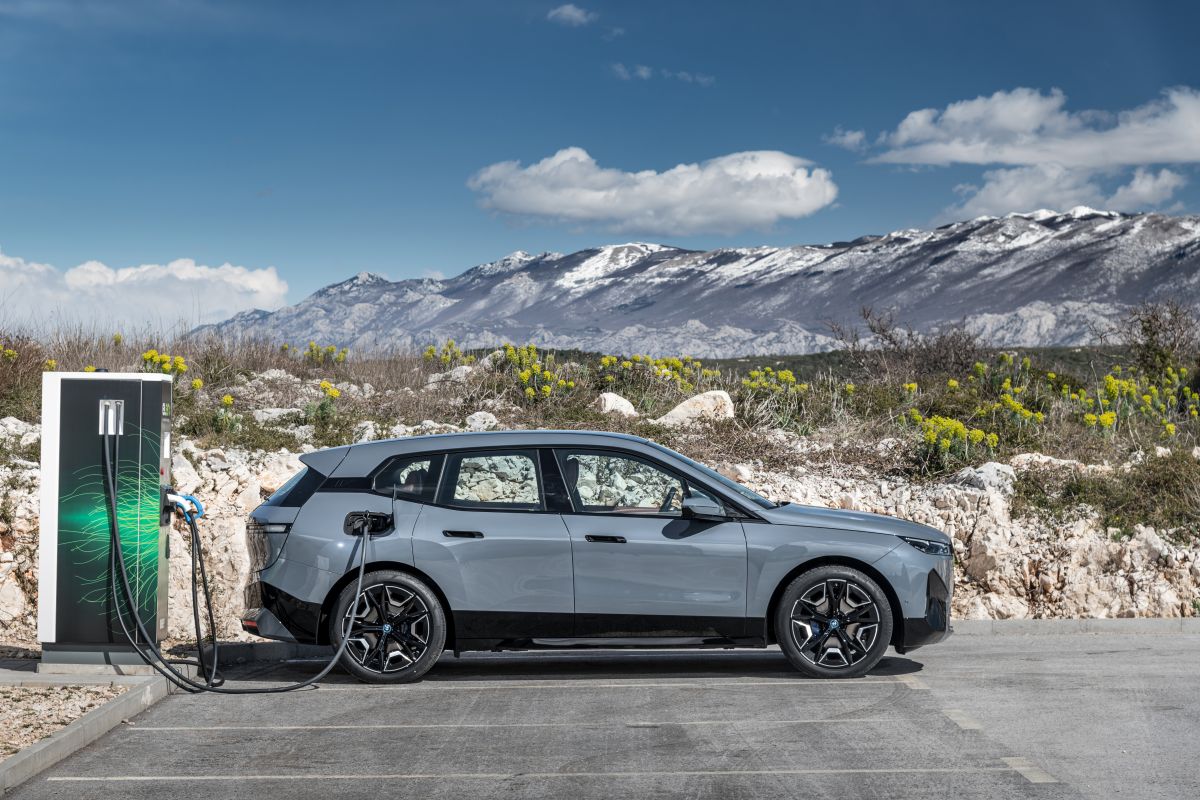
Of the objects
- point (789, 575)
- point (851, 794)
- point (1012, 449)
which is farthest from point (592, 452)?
point (1012, 449)

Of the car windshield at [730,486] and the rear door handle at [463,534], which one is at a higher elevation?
the car windshield at [730,486]

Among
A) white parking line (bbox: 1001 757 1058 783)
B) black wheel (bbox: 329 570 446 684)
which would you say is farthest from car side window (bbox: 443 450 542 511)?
white parking line (bbox: 1001 757 1058 783)

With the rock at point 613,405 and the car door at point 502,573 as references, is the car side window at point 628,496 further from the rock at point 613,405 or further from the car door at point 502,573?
the rock at point 613,405

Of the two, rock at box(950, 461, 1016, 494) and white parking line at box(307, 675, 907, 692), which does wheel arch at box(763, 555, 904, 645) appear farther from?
rock at box(950, 461, 1016, 494)

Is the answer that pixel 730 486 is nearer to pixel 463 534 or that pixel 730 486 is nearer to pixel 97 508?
pixel 463 534

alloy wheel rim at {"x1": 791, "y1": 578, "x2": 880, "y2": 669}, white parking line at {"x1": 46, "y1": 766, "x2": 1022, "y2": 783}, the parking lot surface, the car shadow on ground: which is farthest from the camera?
the car shadow on ground

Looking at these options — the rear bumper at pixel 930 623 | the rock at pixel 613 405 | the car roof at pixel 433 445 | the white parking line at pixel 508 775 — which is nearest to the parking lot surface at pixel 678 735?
the white parking line at pixel 508 775

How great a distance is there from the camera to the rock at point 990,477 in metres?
13.2

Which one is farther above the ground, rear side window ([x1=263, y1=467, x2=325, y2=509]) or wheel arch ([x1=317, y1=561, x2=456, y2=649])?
rear side window ([x1=263, y1=467, x2=325, y2=509])

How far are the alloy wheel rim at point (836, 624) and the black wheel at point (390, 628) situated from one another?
239 cm

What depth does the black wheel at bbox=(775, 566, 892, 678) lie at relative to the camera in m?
8.38

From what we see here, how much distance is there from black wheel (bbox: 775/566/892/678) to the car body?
0.01 meters

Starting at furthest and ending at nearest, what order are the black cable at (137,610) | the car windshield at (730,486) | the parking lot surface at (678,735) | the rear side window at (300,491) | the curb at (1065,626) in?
1. the curb at (1065,626)
2. the car windshield at (730,486)
3. the rear side window at (300,491)
4. the black cable at (137,610)
5. the parking lot surface at (678,735)

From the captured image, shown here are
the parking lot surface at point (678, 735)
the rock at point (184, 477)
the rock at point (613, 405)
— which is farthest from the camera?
the rock at point (613, 405)
